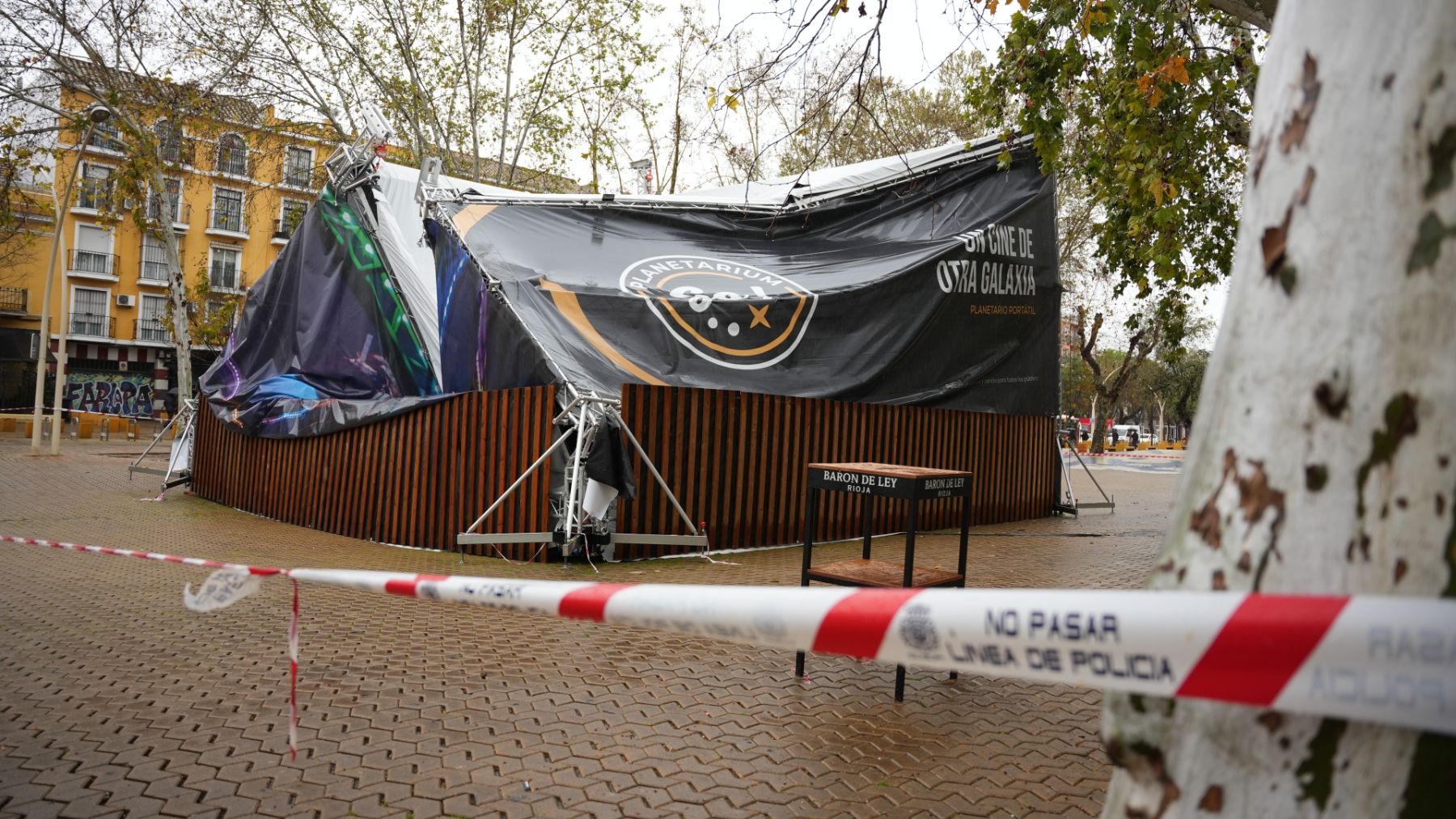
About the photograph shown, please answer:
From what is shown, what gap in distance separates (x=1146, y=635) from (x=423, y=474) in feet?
31.8

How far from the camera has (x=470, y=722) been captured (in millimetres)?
4516

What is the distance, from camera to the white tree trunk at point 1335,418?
156 centimetres

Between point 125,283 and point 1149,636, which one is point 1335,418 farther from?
point 125,283

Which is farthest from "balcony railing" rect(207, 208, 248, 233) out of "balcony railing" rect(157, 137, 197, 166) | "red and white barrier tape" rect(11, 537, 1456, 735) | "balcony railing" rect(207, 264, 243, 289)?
"red and white barrier tape" rect(11, 537, 1456, 735)

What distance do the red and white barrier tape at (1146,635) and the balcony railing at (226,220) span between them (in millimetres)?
50801

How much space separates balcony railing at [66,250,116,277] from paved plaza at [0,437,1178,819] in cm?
4358

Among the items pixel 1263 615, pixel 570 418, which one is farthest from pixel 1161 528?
pixel 1263 615

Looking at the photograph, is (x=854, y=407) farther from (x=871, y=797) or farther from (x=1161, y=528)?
(x=871, y=797)

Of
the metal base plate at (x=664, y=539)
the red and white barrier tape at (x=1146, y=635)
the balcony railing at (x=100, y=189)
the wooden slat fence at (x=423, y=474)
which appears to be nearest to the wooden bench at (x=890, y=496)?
the red and white barrier tape at (x=1146, y=635)

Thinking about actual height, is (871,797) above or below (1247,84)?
below

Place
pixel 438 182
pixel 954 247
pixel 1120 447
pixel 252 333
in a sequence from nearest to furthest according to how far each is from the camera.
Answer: pixel 438 182
pixel 954 247
pixel 252 333
pixel 1120 447

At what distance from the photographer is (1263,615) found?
160 centimetres

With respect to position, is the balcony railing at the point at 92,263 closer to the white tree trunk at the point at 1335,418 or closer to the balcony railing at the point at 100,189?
the balcony railing at the point at 100,189

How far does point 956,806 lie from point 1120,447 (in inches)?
2318
